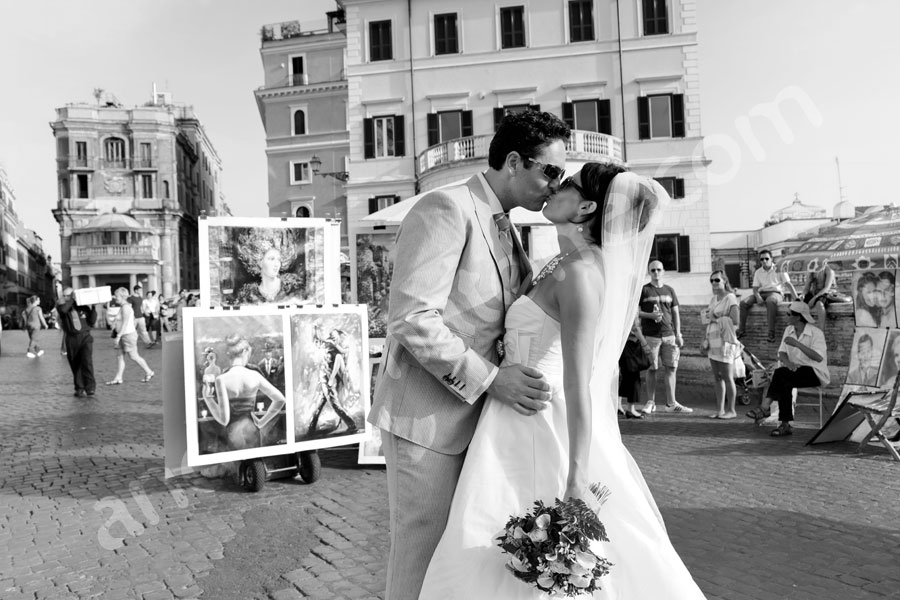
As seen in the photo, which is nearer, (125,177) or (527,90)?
(527,90)

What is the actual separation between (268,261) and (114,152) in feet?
224

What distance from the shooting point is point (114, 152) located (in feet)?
215

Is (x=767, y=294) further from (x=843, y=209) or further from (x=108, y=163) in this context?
(x=108, y=163)

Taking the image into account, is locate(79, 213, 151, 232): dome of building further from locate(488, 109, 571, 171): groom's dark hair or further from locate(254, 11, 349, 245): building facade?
locate(488, 109, 571, 171): groom's dark hair

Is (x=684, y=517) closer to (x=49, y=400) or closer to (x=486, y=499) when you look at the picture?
(x=486, y=499)

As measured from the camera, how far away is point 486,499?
2.03 metres

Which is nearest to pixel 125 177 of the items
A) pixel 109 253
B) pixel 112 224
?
pixel 112 224

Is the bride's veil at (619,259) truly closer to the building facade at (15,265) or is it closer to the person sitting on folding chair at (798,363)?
the person sitting on folding chair at (798,363)

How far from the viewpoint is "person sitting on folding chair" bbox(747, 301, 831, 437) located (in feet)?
24.0

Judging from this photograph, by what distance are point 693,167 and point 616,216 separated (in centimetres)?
2671

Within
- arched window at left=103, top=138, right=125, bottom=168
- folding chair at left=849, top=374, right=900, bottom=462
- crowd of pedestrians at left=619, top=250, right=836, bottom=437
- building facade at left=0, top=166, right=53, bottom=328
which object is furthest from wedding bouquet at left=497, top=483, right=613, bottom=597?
Answer: arched window at left=103, top=138, right=125, bottom=168

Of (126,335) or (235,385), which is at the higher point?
(126,335)

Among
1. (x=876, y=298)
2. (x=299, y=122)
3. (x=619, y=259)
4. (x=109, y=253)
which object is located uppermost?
(x=299, y=122)

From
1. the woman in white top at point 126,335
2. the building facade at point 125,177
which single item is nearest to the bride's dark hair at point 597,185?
the woman in white top at point 126,335
